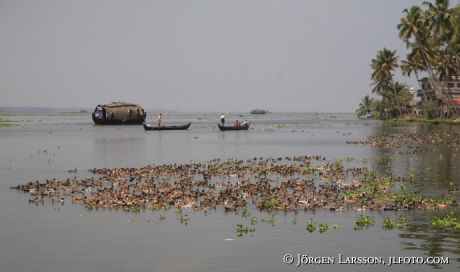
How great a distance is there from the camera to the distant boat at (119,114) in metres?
128

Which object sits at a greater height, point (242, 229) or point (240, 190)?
point (240, 190)

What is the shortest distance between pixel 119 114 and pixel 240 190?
10446 centimetres

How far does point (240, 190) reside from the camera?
2672 centimetres

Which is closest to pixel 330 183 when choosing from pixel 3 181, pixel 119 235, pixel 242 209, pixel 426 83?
pixel 242 209

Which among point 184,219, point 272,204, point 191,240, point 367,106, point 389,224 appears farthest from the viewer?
point 367,106

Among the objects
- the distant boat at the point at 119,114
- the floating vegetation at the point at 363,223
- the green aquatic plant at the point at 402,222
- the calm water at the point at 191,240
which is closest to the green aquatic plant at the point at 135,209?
the calm water at the point at 191,240

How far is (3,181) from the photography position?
32.5 m

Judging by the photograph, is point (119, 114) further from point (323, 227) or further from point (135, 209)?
point (323, 227)

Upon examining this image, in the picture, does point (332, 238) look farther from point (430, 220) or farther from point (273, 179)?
point (273, 179)

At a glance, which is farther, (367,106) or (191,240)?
(367,106)

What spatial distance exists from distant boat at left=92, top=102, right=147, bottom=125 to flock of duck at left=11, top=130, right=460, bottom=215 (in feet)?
307

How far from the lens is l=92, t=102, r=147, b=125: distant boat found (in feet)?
421

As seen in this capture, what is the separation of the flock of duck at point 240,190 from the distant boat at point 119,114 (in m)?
93.7

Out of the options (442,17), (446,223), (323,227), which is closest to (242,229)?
(323,227)
